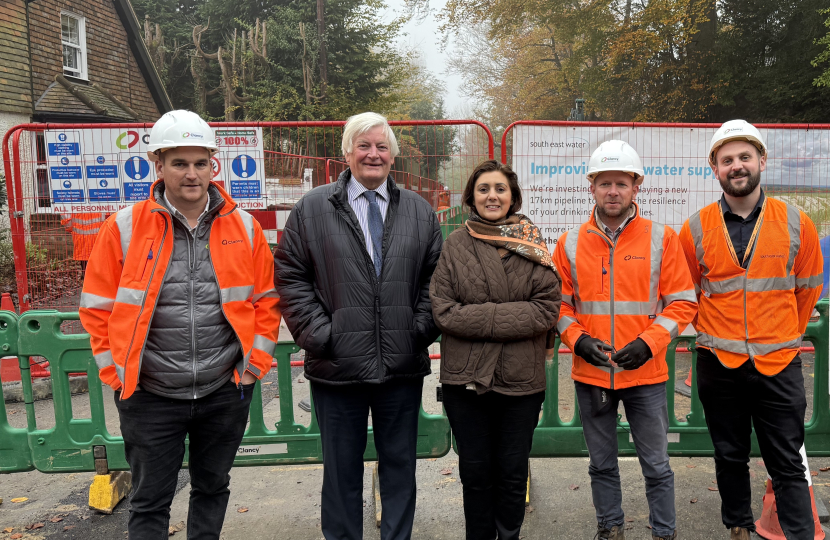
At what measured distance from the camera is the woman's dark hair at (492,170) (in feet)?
9.93

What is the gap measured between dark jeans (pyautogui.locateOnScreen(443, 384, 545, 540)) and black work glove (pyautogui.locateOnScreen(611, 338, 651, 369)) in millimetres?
424

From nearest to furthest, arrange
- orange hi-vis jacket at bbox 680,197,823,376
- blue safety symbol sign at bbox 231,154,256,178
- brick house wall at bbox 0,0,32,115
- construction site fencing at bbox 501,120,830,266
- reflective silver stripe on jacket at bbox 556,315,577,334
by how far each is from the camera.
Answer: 1. orange hi-vis jacket at bbox 680,197,823,376
2. reflective silver stripe on jacket at bbox 556,315,577,334
3. construction site fencing at bbox 501,120,830,266
4. blue safety symbol sign at bbox 231,154,256,178
5. brick house wall at bbox 0,0,32,115

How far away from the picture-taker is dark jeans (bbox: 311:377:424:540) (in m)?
→ 2.99

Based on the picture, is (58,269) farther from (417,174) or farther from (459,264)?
(459,264)

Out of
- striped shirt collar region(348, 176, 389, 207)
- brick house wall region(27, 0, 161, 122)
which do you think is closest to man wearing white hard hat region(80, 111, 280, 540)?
striped shirt collar region(348, 176, 389, 207)

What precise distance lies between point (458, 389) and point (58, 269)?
6396 millimetres

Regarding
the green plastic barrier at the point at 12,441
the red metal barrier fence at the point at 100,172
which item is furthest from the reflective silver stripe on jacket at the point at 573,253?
the green plastic barrier at the point at 12,441

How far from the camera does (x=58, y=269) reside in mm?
7438

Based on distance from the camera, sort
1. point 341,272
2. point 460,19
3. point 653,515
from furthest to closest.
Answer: point 460,19 < point 653,515 < point 341,272

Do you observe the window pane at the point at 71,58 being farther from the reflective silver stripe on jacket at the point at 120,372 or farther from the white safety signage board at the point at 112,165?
the reflective silver stripe on jacket at the point at 120,372

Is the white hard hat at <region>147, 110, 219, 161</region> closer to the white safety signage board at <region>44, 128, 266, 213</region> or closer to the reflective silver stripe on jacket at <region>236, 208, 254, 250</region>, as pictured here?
the reflective silver stripe on jacket at <region>236, 208, 254, 250</region>

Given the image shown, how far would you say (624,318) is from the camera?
306 centimetres

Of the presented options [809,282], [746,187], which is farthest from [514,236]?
[809,282]

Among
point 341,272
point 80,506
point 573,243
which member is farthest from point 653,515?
point 80,506
